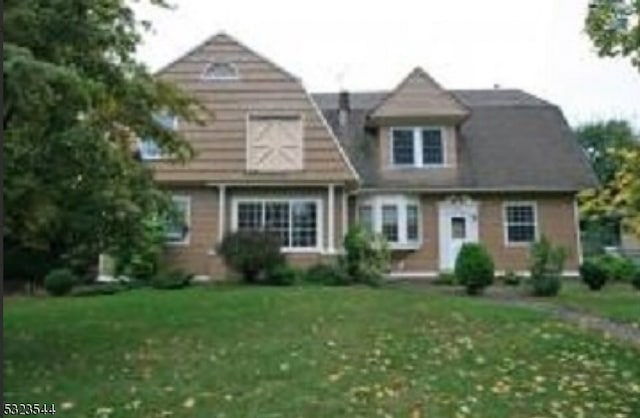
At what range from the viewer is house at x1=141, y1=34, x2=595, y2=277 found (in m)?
34.2

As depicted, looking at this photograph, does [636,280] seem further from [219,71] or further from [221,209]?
[219,71]

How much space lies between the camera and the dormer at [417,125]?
36.4 meters

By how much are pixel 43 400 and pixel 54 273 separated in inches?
734

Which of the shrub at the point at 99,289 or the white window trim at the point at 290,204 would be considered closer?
the shrub at the point at 99,289

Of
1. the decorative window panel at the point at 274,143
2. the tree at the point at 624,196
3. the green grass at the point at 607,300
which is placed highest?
the decorative window panel at the point at 274,143

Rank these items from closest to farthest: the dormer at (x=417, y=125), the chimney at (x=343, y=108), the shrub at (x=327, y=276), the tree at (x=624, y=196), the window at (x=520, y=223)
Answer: the tree at (x=624, y=196)
the shrub at (x=327, y=276)
the window at (x=520, y=223)
the dormer at (x=417, y=125)
the chimney at (x=343, y=108)

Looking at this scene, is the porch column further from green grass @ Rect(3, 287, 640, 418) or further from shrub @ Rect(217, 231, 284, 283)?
green grass @ Rect(3, 287, 640, 418)

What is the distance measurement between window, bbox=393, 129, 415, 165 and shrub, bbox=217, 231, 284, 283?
663 centimetres

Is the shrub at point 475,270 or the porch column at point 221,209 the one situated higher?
the porch column at point 221,209

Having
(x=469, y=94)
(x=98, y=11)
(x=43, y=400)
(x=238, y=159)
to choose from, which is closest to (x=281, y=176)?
(x=238, y=159)

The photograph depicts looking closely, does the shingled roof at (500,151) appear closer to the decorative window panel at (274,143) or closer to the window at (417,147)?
the window at (417,147)

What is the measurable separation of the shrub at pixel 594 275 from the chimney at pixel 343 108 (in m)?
11.3

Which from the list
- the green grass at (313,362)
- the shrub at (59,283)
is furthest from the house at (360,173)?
the green grass at (313,362)

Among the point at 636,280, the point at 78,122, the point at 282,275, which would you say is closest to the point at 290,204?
the point at 282,275
